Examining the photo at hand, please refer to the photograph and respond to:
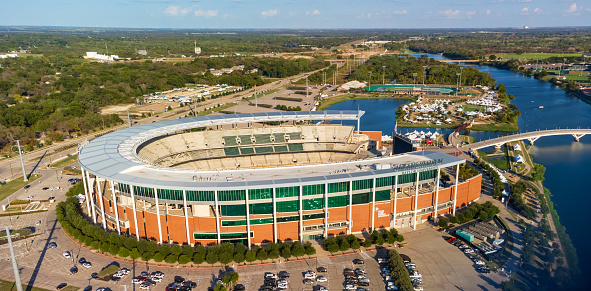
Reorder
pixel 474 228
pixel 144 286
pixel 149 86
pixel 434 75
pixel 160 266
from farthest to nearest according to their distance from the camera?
pixel 434 75, pixel 149 86, pixel 474 228, pixel 160 266, pixel 144 286

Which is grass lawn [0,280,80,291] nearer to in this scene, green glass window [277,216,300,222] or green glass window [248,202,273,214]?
green glass window [248,202,273,214]

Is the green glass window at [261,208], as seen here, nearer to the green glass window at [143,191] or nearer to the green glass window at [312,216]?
the green glass window at [312,216]

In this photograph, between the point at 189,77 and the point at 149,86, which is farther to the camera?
the point at 189,77

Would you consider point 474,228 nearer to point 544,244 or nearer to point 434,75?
point 544,244

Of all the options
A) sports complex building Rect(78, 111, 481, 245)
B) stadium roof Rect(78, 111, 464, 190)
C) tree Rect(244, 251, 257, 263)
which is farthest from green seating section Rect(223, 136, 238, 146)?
tree Rect(244, 251, 257, 263)

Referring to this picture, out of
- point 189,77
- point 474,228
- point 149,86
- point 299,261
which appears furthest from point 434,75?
point 299,261

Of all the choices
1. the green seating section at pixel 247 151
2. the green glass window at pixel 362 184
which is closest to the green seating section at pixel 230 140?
the green seating section at pixel 247 151
